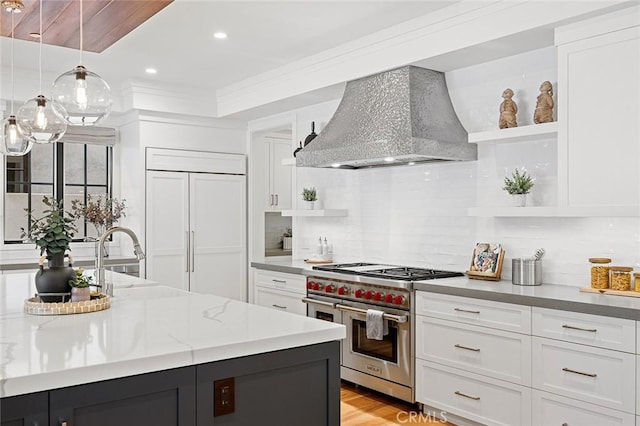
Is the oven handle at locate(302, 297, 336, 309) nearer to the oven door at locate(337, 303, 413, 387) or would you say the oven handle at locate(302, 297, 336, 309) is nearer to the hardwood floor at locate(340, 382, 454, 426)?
the oven door at locate(337, 303, 413, 387)

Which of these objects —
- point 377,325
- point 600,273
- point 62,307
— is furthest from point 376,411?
point 62,307

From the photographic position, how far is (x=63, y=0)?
3367 millimetres

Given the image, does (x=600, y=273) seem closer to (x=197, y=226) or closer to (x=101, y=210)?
(x=197, y=226)

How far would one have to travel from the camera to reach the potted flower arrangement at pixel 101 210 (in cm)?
559

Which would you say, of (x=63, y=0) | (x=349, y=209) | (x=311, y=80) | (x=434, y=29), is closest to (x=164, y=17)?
(x=63, y=0)

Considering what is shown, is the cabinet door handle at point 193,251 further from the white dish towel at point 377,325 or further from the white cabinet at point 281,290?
the white dish towel at point 377,325

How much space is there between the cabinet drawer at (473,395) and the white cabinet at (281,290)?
1.36 metres

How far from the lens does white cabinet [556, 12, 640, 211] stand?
2.93 m

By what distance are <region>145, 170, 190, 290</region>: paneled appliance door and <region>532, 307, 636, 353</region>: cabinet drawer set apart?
12.5 ft

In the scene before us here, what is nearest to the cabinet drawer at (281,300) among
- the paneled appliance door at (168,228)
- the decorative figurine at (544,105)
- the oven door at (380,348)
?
the oven door at (380,348)

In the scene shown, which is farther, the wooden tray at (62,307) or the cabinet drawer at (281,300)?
the cabinet drawer at (281,300)

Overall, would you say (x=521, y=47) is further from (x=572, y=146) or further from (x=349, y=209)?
(x=349, y=209)

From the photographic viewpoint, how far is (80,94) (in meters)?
2.34

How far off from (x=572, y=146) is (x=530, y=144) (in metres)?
0.58
